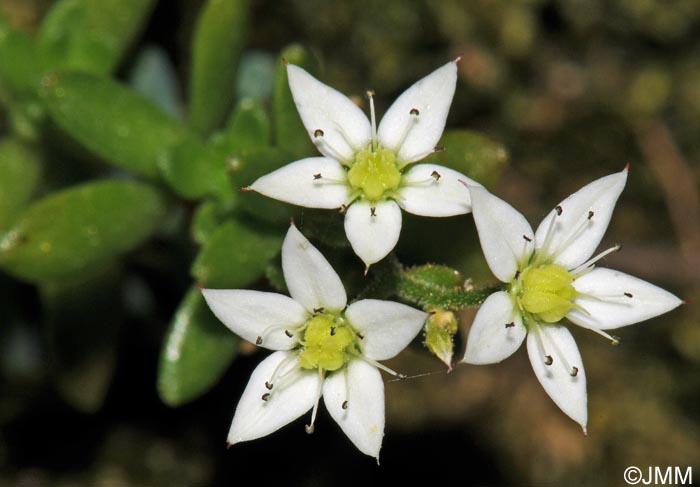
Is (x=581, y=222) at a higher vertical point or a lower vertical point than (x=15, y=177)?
higher

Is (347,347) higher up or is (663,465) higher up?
(347,347)

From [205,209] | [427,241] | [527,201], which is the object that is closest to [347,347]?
[427,241]

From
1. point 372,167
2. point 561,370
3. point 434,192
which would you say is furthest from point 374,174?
point 561,370

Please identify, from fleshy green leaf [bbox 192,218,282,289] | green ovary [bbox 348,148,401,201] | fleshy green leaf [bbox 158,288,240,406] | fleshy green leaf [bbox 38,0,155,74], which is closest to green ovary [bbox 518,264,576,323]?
green ovary [bbox 348,148,401,201]

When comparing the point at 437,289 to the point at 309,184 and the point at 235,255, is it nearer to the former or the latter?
the point at 309,184

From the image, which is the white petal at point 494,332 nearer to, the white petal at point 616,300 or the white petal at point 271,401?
the white petal at point 616,300

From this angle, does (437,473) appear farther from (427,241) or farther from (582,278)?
(582,278)
